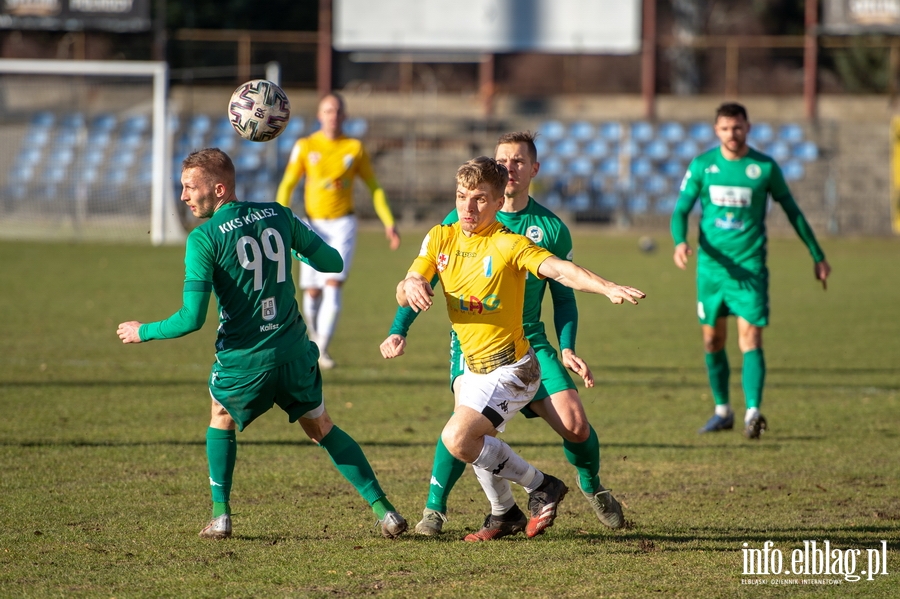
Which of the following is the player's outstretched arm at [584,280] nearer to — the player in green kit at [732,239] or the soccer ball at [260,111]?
the soccer ball at [260,111]

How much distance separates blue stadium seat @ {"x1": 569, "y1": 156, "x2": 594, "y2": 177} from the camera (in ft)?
96.1

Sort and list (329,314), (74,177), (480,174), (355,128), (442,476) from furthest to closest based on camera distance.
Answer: (355,128) < (74,177) < (329,314) < (442,476) < (480,174)

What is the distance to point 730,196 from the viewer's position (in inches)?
305

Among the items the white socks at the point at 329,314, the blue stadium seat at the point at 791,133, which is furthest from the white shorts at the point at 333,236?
the blue stadium seat at the point at 791,133

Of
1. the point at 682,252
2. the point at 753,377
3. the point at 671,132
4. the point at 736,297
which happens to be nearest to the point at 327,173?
the point at 682,252

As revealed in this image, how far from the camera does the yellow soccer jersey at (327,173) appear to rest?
33.5 feet

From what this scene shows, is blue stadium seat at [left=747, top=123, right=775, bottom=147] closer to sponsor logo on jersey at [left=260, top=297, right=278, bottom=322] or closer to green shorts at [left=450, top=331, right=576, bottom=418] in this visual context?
green shorts at [left=450, top=331, right=576, bottom=418]

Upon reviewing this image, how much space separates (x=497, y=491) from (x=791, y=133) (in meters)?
27.2

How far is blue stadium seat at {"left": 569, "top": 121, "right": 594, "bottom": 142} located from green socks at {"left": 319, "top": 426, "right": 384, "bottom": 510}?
25900 millimetres

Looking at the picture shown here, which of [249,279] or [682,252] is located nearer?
[249,279]

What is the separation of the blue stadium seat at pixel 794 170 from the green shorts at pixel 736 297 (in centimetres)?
2219

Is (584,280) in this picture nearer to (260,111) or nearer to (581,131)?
(260,111)

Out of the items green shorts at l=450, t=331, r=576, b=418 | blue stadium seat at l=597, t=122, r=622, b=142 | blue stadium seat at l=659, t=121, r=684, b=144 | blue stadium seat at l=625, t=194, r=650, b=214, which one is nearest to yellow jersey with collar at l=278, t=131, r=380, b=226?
green shorts at l=450, t=331, r=576, b=418

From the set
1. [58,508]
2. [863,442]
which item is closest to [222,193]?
[58,508]
